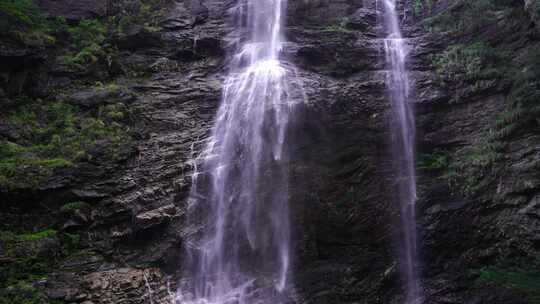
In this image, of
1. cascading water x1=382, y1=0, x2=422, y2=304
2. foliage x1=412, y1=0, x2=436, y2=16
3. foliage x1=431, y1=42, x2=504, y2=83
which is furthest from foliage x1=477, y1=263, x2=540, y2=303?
foliage x1=412, y1=0, x2=436, y2=16

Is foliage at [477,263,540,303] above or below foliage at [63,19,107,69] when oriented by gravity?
below

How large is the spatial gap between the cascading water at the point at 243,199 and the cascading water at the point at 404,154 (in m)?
2.80

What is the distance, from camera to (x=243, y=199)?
11.6 m

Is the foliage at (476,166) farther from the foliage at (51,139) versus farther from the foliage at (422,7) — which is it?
the foliage at (51,139)

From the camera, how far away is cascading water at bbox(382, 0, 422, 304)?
34.1 feet

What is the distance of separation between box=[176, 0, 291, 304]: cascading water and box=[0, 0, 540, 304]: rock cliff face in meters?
0.37

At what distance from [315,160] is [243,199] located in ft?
6.96

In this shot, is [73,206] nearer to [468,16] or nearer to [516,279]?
[516,279]

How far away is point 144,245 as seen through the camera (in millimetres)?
10875

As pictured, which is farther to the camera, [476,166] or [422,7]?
[422,7]

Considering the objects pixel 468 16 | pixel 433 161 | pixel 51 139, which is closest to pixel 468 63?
pixel 468 16

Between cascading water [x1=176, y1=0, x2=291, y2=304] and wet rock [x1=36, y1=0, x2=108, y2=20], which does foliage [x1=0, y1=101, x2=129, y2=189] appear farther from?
wet rock [x1=36, y1=0, x2=108, y2=20]

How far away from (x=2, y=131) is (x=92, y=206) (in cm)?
374

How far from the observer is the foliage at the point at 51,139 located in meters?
11.0
